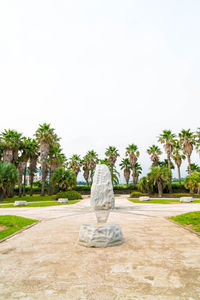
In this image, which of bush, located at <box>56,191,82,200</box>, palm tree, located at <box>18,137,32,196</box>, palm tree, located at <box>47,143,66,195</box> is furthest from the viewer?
palm tree, located at <box>47,143,66,195</box>

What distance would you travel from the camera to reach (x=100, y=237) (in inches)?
213

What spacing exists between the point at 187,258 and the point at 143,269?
1329 mm

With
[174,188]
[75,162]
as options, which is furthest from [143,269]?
[75,162]

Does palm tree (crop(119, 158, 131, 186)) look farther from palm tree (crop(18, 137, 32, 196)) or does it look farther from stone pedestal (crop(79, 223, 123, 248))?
stone pedestal (crop(79, 223, 123, 248))

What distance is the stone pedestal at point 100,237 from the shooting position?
5371 millimetres

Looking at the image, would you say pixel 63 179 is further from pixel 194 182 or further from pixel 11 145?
pixel 194 182

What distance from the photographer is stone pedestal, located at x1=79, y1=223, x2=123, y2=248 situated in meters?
5.37

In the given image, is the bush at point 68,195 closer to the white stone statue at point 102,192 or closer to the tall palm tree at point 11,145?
the tall palm tree at point 11,145

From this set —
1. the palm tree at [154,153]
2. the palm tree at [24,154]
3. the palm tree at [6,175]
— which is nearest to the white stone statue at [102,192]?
the palm tree at [6,175]

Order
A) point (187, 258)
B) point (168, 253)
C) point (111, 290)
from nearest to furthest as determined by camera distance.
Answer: point (111, 290) < point (187, 258) < point (168, 253)

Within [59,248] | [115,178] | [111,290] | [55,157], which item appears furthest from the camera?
[55,157]

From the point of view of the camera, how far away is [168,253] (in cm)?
477

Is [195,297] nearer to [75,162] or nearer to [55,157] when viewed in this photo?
[55,157]

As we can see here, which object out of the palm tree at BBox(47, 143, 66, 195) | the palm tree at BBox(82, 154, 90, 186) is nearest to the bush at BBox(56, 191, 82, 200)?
the palm tree at BBox(47, 143, 66, 195)
